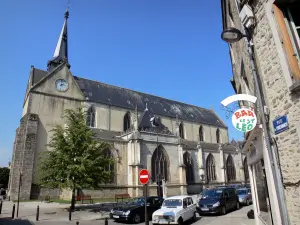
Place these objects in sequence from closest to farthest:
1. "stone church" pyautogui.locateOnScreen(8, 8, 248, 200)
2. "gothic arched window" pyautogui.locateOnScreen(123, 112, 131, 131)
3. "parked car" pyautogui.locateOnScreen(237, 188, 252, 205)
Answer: "parked car" pyautogui.locateOnScreen(237, 188, 252, 205) < "stone church" pyautogui.locateOnScreen(8, 8, 248, 200) < "gothic arched window" pyautogui.locateOnScreen(123, 112, 131, 131)

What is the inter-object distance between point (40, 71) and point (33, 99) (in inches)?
226

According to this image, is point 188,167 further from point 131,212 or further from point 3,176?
point 3,176

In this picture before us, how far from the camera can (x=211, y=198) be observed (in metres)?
15.3

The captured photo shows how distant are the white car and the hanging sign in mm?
6987

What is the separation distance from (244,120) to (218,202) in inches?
388

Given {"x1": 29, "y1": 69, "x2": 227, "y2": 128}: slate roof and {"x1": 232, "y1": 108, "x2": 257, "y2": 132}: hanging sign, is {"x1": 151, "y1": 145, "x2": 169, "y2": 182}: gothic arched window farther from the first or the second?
{"x1": 232, "y1": 108, "x2": 257, "y2": 132}: hanging sign

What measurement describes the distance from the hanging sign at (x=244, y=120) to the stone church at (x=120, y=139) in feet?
64.7

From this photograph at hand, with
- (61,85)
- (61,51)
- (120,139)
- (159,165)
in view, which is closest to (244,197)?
(159,165)

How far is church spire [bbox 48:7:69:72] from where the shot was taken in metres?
33.7

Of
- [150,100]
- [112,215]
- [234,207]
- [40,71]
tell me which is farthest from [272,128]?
[150,100]

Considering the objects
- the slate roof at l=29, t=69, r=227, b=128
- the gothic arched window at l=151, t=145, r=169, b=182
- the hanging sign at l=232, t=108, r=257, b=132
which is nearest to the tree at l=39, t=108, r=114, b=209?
the gothic arched window at l=151, t=145, r=169, b=182

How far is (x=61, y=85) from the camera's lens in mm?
29031

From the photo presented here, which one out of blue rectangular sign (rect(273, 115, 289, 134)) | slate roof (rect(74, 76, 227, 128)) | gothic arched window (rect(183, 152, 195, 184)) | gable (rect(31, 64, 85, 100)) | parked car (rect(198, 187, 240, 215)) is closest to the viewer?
blue rectangular sign (rect(273, 115, 289, 134))

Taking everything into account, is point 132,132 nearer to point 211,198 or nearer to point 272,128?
point 211,198
